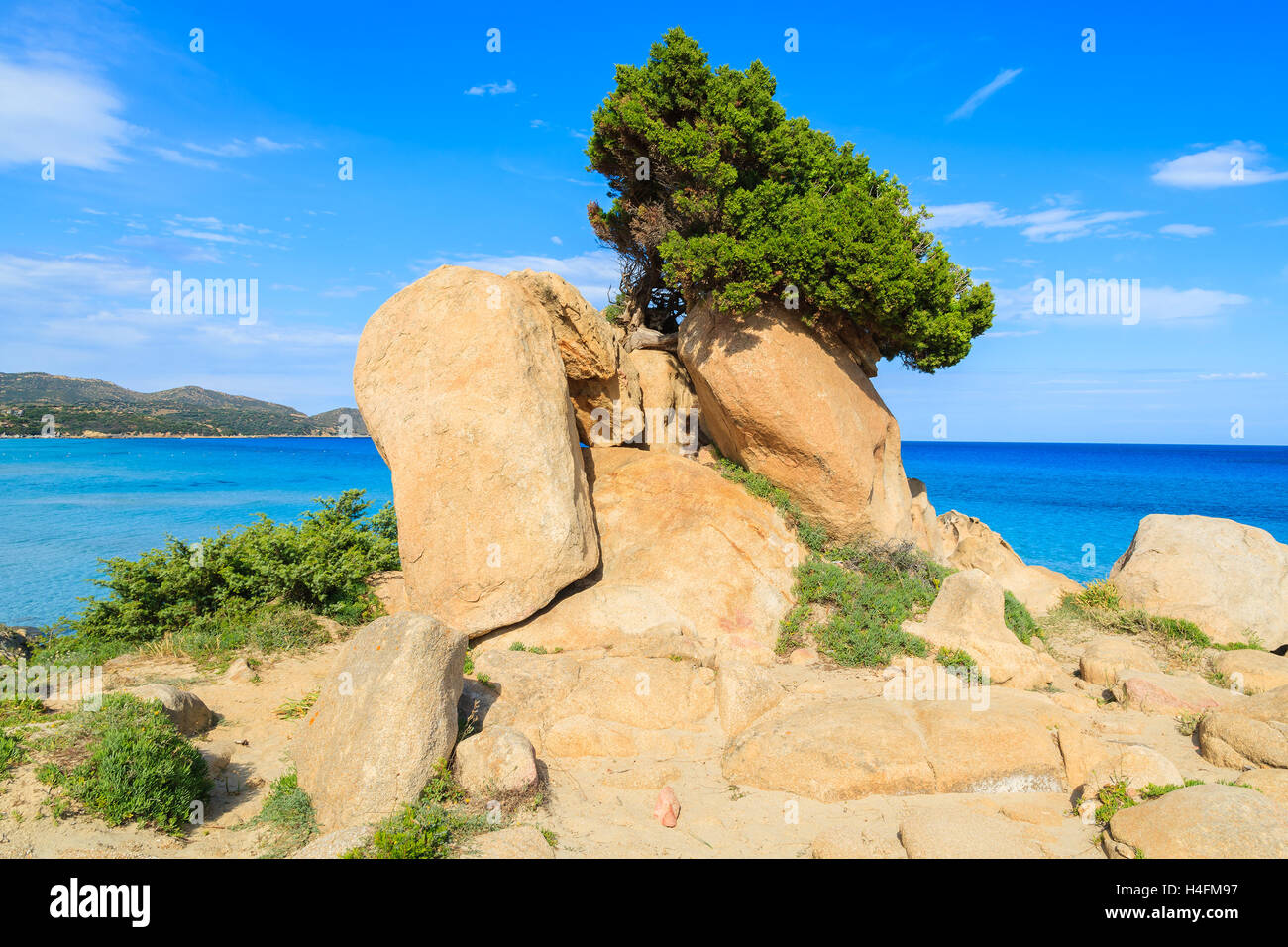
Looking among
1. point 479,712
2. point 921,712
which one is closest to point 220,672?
point 479,712

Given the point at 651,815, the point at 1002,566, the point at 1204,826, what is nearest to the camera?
the point at 1204,826

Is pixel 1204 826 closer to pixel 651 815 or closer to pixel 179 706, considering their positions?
pixel 651 815

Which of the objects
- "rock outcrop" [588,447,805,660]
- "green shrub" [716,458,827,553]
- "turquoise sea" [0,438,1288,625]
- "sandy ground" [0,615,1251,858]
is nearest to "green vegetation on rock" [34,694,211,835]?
"sandy ground" [0,615,1251,858]

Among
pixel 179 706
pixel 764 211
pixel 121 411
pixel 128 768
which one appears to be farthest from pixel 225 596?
pixel 121 411

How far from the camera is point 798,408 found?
1388cm

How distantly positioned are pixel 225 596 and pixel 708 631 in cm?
942

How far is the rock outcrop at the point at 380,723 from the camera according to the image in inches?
273

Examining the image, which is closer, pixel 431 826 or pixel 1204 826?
pixel 1204 826

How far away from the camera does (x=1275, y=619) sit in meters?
14.8

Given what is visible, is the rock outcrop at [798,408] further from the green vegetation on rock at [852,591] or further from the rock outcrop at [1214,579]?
the rock outcrop at [1214,579]

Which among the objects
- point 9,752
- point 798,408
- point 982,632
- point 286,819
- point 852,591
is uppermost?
point 798,408

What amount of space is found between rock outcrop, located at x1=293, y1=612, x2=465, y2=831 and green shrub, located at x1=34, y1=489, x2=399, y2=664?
5.15m

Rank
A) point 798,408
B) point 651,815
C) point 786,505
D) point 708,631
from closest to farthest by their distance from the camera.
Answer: point 651,815 < point 708,631 < point 798,408 < point 786,505

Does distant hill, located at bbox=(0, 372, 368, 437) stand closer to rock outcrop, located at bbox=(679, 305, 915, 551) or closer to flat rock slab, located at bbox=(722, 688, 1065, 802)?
rock outcrop, located at bbox=(679, 305, 915, 551)
